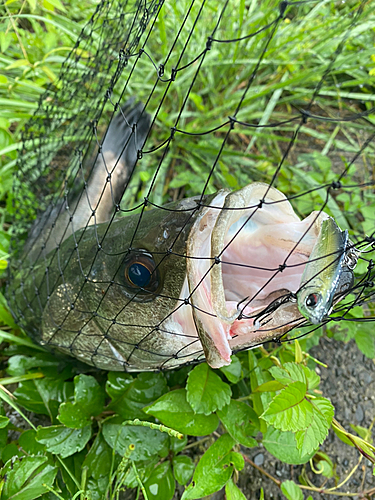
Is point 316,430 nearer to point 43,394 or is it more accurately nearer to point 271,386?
point 271,386

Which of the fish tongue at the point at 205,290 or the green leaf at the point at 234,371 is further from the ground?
the fish tongue at the point at 205,290

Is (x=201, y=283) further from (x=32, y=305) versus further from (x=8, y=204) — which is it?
(x=8, y=204)

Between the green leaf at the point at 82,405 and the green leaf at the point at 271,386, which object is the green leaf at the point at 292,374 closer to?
the green leaf at the point at 271,386

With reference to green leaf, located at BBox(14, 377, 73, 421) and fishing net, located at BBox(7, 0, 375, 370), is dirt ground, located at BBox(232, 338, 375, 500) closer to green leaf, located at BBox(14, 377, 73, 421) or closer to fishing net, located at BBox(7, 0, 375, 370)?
fishing net, located at BBox(7, 0, 375, 370)

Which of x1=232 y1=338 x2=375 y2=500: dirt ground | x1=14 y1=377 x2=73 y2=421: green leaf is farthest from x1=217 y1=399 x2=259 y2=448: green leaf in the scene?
x1=14 y1=377 x2=73 y2=421: green leaf

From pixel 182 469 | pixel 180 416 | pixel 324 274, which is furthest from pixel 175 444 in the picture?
pixel 324 274

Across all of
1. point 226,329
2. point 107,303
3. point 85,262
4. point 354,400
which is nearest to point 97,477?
point 107,303

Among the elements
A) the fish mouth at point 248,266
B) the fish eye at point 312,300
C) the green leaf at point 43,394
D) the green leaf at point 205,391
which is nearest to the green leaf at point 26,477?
the green leaf at point 43,394

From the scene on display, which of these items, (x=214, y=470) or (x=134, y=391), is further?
(x=134, y=391)
